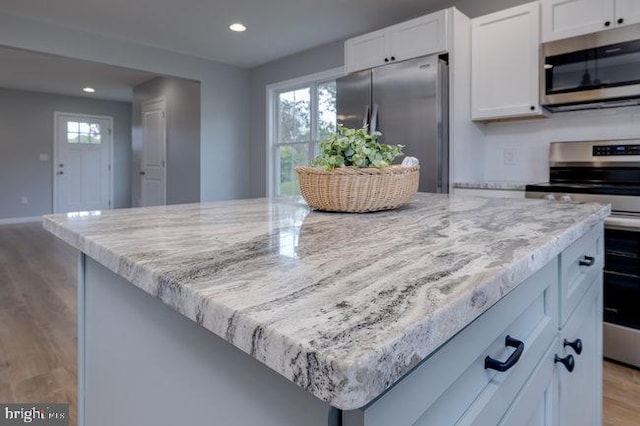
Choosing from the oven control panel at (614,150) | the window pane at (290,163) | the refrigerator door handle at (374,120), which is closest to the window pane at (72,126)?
the window pane at (290,163)

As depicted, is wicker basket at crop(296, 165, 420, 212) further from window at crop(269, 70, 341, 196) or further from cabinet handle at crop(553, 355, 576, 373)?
window at crop(269, 70, 341, 196)

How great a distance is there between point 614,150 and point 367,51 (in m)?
1.86

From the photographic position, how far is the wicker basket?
3.82 ft

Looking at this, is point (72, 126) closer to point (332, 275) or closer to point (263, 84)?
point (263, 84)

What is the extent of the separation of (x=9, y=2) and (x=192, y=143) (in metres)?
2.22

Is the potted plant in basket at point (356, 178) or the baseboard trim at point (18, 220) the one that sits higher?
the potted plant in basket at point (356, 178)

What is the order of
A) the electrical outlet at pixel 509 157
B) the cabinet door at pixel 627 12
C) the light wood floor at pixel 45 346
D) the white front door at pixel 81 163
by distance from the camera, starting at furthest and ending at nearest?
the white front door at pixel 81 163 < the electrical outlet at pixel 509 157 < the cabinet door at pixel 627 12 < the light wood floor at pixel 45 346

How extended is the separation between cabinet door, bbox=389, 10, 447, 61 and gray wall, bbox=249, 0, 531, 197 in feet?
1.58

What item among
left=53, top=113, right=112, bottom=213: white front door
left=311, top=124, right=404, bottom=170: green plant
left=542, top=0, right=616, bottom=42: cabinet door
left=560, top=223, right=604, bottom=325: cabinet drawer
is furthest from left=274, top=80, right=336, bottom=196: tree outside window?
left=53, top=113, right=112, bottom=213: white front door

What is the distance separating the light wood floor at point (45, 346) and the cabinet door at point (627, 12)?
1879 millimetres

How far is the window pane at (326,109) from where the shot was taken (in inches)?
169

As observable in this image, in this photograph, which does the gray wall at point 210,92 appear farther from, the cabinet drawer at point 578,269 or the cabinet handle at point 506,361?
the cabinet handle at point 506,361

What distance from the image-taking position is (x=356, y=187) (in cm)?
116

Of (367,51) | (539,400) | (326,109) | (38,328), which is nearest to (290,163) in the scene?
(326,109)
